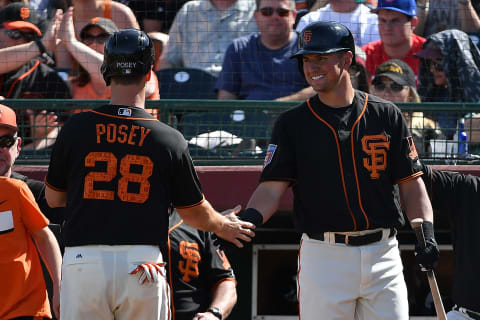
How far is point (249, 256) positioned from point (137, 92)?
8.10ft

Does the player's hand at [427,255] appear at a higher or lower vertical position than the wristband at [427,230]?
lower

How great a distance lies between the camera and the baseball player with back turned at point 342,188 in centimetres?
359

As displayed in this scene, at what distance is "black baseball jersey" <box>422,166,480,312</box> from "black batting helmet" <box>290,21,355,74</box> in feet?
3.85

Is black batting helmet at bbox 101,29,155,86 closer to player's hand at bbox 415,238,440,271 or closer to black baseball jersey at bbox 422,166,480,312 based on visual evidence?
player's hand at bbox 415,238,440,271

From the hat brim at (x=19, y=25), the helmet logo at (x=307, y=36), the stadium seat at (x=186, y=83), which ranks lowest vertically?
the stadium seat at (x=186, y=83)

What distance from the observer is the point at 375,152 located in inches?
146

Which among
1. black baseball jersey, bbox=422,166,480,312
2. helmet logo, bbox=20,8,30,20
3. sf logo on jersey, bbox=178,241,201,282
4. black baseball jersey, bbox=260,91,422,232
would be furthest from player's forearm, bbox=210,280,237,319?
helmet logo, bbox=20,8,30,20

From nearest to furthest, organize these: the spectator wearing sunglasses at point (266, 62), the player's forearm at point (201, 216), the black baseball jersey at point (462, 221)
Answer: the player's forearm at point (201, 216) < the black baseball jersey at point (462, 221) < the spectator wearing sunglasses at point (266, 62)

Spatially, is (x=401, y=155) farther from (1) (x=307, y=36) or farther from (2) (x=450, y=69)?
(2) (x=450, y=69)

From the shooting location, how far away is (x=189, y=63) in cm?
688

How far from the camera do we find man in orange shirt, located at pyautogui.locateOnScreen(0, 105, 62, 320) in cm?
402

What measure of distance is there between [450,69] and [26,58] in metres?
3.31

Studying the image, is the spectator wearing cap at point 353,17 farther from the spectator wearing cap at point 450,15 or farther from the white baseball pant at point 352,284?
the white baseball pant at point 352,284

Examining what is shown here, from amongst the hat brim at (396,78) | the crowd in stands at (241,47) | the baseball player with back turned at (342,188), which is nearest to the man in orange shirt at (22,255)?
the baseball player with back turned at (342,188)
